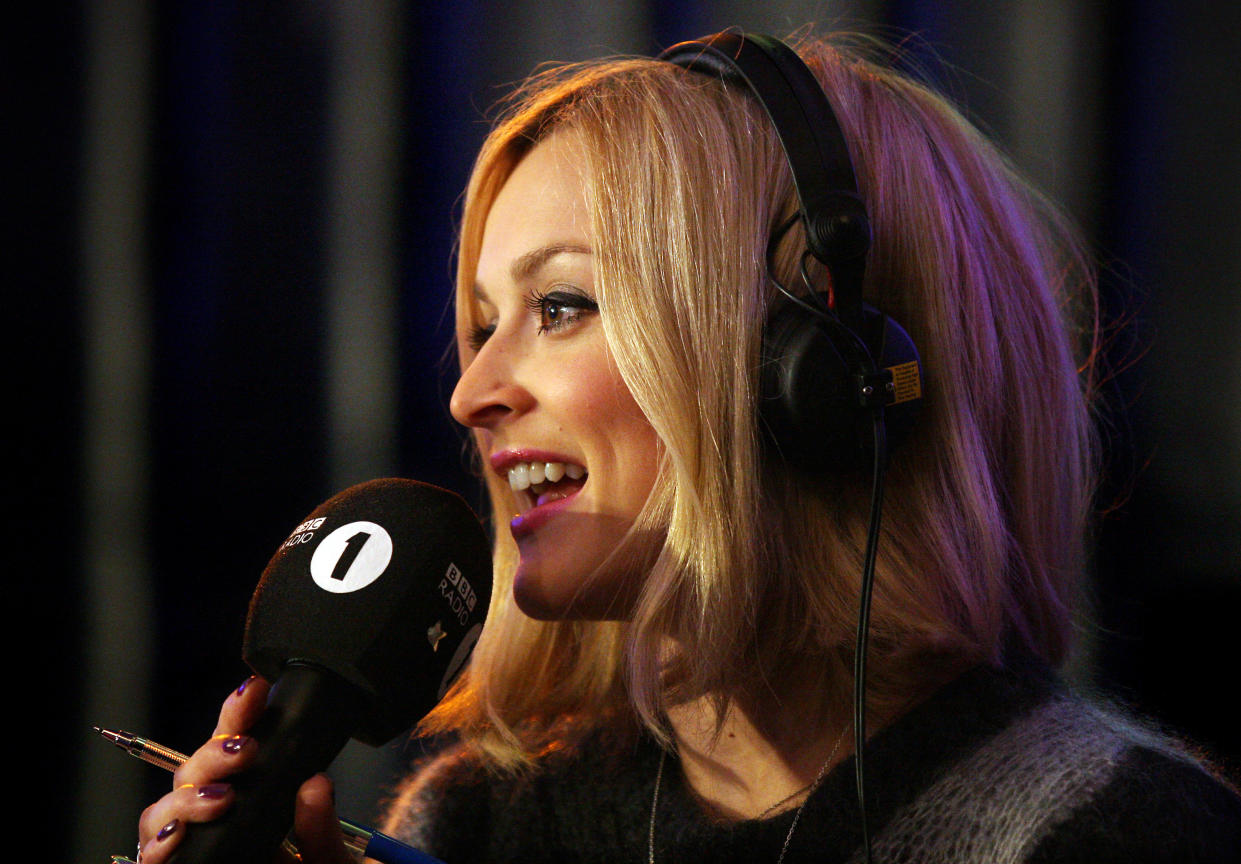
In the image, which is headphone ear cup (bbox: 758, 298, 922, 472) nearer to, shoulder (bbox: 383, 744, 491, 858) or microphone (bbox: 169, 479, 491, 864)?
microphone (bbox: 169, 479, 491, 864)

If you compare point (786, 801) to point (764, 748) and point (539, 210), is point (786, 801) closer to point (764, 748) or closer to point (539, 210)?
point (764, 748)

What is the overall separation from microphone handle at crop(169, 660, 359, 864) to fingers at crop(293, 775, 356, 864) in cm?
2

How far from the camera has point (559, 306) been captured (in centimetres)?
82

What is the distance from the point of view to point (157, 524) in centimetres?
136

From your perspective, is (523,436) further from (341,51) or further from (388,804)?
(341,51)

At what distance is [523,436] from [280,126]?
87cm

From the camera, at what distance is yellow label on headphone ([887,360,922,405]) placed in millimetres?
703

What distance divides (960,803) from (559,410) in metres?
0.45

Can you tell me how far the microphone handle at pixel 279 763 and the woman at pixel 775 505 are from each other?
0.93ft

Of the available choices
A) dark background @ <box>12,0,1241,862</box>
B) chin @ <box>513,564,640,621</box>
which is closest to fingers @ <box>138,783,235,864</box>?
chin @ <box>513,564,640,621</box>

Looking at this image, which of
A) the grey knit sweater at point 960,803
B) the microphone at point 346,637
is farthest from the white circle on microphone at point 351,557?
the grey knit sweater at point 960,803

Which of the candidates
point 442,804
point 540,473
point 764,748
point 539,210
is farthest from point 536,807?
point 539,210

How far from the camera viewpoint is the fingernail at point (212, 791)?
46cm

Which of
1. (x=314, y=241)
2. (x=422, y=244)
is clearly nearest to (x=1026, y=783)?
(x=422, y=244)
